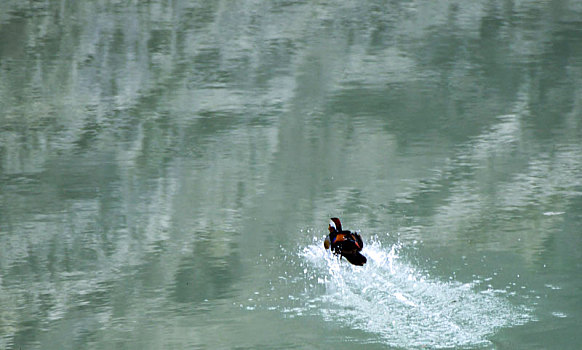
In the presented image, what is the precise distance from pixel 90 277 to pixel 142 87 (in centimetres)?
195

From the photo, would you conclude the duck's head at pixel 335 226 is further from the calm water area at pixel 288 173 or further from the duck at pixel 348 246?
the calm water area at pixel 288 173

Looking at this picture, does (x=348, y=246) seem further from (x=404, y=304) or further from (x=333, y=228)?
(x=404, y=304)

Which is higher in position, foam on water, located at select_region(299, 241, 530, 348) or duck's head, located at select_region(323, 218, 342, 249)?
duck's head, located at select_region(323, 218, 342, 249)

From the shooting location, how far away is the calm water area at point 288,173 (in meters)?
3.51

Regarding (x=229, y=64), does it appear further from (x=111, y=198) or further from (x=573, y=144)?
(x=573, y=144)

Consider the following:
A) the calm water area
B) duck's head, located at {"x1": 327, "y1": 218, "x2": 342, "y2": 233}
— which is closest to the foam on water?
the calm water area

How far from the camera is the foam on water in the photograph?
3.31 m

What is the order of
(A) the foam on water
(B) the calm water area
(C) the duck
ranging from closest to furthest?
(A) the foam on water
(B) the calm water area
(C) the duck

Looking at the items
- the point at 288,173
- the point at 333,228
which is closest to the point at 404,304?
the point at 333,228

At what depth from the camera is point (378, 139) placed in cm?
486

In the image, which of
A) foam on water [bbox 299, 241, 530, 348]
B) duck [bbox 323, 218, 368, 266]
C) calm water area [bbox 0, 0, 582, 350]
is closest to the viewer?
foam on water [bbox 299, 241, 530, 348]

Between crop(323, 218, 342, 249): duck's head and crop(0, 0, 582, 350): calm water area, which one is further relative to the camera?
crop(323, 218, 342, 249): duck's head

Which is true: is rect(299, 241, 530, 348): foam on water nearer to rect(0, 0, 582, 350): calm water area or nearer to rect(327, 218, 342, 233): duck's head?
rect(0, 0, 582, 350): calm water area

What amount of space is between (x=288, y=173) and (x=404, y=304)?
1.30 metres
